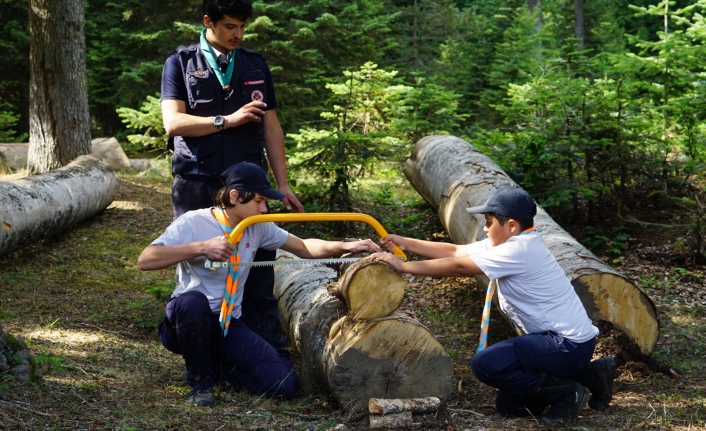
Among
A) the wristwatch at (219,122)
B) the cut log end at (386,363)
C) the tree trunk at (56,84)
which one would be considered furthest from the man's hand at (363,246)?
the tree trunk at (56,84)

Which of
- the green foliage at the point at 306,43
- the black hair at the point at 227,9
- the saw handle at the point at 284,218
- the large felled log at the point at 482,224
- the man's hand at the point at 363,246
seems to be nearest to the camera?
the saw handle at the point at 284,218

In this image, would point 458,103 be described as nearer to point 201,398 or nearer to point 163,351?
point 163,351

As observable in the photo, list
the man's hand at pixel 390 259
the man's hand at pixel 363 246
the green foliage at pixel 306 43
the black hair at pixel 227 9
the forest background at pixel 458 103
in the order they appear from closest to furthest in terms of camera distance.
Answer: the man's hand at pixel 390 259 < the man's hand at pixel 363 246 < the black hair at pixel 227 9 < the forest background at pixel 458 103 < the green foliage at pixel 306 43

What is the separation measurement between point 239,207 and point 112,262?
407 centimetres

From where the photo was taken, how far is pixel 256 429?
3.75m

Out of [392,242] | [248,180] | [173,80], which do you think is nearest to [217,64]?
[173,80]

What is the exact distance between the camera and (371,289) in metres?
4.09

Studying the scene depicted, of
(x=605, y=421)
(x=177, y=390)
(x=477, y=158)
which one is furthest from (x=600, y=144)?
(x=177, y=390)

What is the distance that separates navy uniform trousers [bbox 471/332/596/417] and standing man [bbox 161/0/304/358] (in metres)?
1.46

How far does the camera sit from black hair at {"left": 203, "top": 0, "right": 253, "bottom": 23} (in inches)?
177

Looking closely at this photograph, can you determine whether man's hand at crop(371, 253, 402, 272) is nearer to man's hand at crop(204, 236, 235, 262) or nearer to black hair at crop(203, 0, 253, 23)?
man's hand at crop(204, 236, 235, 262)

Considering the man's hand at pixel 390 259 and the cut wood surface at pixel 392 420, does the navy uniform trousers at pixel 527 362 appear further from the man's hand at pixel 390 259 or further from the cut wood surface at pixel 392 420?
the man's hand at pixel 390 259

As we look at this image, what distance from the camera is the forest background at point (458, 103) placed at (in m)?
8.13

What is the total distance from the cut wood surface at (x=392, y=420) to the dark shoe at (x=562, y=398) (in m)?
0.83
